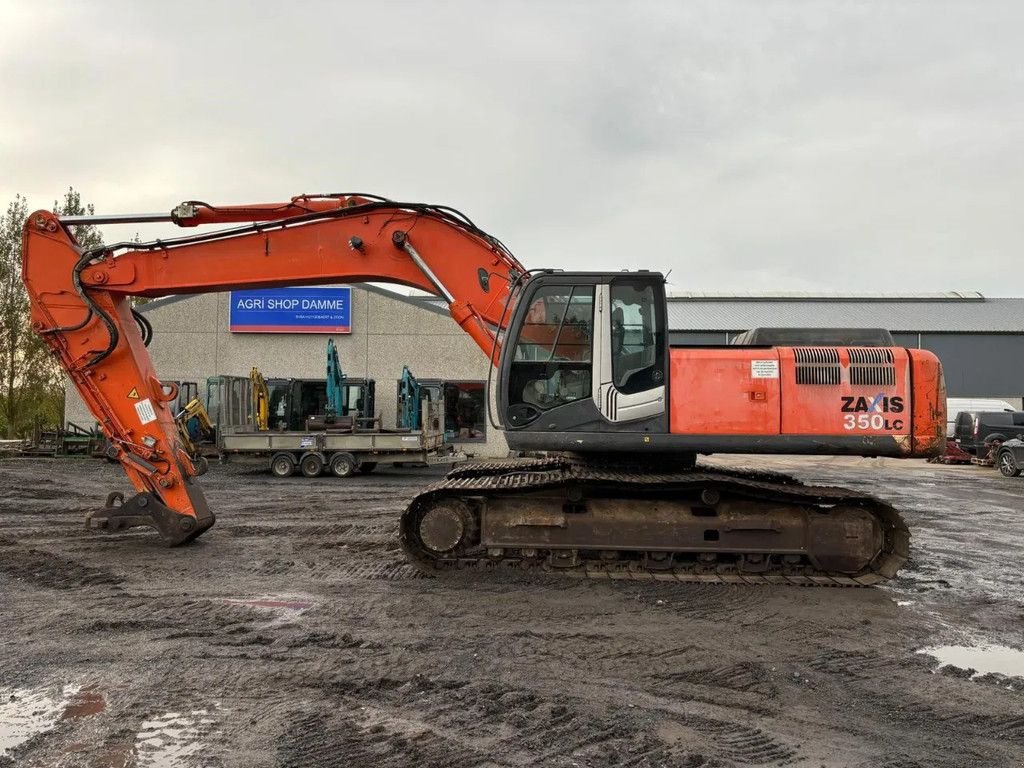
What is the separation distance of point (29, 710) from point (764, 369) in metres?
6.19

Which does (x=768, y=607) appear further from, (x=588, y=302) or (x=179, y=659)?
(x=179, y=659)

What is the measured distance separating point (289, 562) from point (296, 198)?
4021 mm

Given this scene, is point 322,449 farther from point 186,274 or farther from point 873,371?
point 873,371

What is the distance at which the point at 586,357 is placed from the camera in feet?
23.4

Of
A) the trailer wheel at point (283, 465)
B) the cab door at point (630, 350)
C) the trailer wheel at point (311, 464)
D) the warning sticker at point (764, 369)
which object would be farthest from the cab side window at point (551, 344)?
the trailer wheel at point (283, 465)

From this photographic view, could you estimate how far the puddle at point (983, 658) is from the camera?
16.9 ft

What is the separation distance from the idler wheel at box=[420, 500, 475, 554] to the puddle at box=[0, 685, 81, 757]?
3399mm

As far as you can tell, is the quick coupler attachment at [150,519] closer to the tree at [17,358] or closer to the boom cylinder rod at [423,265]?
the boom cylinder rod at [423,265]

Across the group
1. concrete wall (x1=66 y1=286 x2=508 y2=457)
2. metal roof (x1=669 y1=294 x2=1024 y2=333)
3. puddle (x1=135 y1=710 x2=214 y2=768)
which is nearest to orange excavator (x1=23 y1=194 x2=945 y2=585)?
puddle (x1=135 y1=710 x2=214 y2=768)

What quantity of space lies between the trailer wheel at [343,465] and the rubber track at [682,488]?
1231 centimetres

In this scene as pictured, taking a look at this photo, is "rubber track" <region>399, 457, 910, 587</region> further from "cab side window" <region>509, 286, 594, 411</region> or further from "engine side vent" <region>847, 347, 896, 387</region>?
"engine side vent" <region>847, 347, 896, 387</region>

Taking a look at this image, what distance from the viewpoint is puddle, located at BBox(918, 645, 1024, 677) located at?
5160 mm

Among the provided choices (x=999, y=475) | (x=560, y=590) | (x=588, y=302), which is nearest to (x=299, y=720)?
(x=560, y=590)

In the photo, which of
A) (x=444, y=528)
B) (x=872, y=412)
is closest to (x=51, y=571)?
(x=444, y=528)
